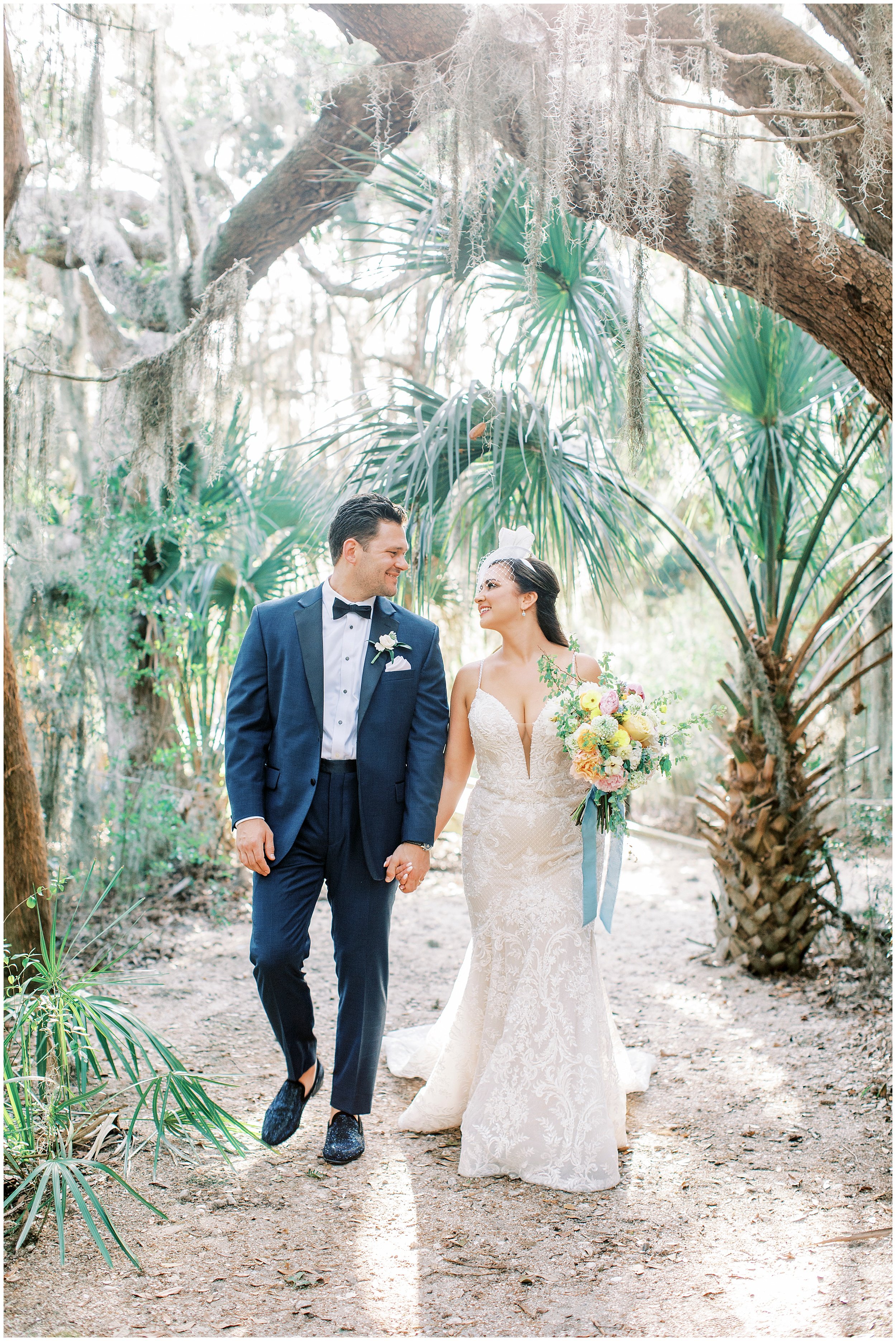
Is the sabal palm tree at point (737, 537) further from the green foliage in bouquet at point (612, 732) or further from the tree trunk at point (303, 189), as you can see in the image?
the tree trunk at point (303, 189)

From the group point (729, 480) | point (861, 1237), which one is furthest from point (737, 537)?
point (861, 1237)

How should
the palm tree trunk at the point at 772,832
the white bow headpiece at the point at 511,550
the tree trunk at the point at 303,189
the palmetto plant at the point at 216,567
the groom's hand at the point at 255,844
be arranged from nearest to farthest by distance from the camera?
the groom's hand at the point at 255,844, the white bow headpiece at the point at 511,550, the tree trunk at the point at 303,189, the palm tree trunk at the point at 772,832, the palmetto plant at the point at 216,567

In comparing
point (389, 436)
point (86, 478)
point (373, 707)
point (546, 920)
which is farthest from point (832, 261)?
point (86, 478)

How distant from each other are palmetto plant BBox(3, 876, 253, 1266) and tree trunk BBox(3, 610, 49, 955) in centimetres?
35

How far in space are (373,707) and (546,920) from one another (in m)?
0.91

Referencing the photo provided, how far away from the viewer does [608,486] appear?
4.15 meters

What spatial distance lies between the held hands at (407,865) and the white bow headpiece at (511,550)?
98cm

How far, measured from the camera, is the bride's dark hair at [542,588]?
325cm

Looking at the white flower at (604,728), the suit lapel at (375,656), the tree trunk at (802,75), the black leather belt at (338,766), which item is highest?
the tree trunk at (802,75)

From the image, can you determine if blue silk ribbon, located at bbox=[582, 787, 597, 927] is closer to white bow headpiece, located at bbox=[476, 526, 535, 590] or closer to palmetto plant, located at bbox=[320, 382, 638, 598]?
white bow headpiece, located at bbox=[476, 526, 535, 590]

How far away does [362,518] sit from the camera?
3006mm

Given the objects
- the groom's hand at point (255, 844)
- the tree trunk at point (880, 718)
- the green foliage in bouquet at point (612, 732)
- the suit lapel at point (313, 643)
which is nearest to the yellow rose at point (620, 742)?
the green foliage in bouquet at point (612, 732)

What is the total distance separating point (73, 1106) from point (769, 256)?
383 cm

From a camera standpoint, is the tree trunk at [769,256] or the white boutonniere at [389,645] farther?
the tree trunk at [769,256]
